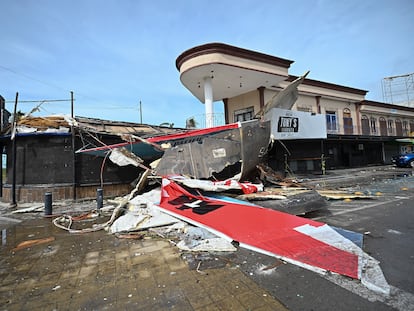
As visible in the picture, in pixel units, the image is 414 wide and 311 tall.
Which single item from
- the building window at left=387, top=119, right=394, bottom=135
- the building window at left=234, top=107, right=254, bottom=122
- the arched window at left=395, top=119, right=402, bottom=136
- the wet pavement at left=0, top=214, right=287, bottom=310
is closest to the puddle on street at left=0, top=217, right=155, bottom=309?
the wet pavement at left=0, top=214, right=287, bottom=310

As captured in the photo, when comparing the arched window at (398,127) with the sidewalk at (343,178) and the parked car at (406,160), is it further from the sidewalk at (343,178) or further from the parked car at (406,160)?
the sidewalk at (343,178)

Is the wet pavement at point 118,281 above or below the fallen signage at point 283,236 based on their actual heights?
below

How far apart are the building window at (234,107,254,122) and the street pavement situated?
13301 millimetres

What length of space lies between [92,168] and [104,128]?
2.00 m

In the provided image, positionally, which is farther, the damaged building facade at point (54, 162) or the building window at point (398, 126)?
the building window at point (398, 126)

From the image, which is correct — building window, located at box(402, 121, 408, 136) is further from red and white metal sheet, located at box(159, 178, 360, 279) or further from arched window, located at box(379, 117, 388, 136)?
red and white metal sheet, located at box(159, 178, 360, 279)

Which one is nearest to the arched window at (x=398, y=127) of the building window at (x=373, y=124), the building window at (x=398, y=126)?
the building window at (x=398, y=126)

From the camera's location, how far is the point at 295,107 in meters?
18.3

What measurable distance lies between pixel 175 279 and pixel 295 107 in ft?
59.4

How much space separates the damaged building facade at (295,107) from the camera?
1291 centimetres

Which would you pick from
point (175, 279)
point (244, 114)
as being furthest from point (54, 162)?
point (244, 114)

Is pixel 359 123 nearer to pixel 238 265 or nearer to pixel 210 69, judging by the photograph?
pixel 210 69

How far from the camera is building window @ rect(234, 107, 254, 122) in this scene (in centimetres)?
1716

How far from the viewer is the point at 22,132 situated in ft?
30.7
